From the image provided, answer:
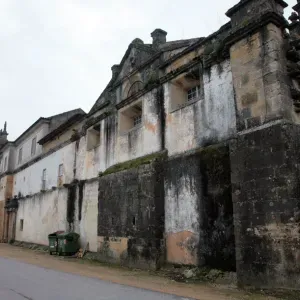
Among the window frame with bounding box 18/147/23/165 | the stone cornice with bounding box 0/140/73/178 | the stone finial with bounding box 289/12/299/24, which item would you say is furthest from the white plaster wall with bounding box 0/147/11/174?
the stone finial with bounding box 289/12/299/24

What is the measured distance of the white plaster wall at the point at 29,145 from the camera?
2648 centimetres

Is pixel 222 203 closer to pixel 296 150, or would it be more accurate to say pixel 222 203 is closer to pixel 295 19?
pixel 296 150

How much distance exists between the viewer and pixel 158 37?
47.7 ft

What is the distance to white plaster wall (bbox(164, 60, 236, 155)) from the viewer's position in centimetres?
965

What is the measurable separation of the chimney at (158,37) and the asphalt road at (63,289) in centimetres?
1001

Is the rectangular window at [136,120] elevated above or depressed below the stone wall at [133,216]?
above

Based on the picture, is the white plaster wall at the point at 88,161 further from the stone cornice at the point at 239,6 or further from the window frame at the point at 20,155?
the window frame at the point at 20,155

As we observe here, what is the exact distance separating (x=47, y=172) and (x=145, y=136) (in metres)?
11.9

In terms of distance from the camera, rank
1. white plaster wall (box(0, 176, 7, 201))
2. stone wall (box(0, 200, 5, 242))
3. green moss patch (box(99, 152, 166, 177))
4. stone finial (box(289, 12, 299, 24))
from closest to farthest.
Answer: stone finial (box(289, 12, 299, 24)) < green moss patch (box(99, 152, 166, 177)) < stone wall (box(0, 200, 5, 242)) < white plaster wall (box(0, 176, 7, 201))

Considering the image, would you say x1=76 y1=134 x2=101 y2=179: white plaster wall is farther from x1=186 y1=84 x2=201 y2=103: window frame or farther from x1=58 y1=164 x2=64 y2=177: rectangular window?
x1=186 y1=84 x2=201 y2=103: window frame

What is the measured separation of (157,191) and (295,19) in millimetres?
6530

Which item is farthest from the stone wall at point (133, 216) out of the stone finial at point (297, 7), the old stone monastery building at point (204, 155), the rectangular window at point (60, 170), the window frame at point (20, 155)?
the window frame at point (20, 155)

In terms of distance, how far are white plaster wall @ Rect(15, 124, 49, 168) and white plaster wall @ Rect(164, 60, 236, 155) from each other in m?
17.4

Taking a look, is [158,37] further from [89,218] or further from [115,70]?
[89,218]
